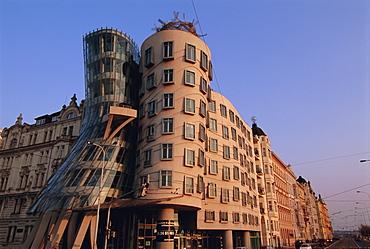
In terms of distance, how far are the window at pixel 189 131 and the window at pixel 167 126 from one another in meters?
1.96

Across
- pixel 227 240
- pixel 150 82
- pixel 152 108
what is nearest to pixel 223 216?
pixel 227 240

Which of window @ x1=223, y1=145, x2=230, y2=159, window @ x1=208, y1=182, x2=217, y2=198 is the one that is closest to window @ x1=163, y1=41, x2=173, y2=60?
window @ x1=223, y1=145, x2=230, y2=159

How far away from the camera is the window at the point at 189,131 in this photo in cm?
3803

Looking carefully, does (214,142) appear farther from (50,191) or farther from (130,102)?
(50,191)

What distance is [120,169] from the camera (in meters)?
40.1

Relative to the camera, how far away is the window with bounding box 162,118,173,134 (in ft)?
124

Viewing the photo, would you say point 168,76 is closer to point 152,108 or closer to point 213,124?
point 152,108

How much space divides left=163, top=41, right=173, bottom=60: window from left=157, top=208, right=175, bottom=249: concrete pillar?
19.9 metres

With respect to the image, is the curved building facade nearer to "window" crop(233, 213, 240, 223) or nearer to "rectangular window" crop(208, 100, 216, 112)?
"window" crop(233, 213, 240, 223)

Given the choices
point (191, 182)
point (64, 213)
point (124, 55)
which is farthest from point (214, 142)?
point (64, 213)

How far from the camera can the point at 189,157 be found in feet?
123

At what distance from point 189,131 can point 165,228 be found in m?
12.1

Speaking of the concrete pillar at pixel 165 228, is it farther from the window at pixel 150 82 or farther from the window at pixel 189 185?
the window at pixel 150 82

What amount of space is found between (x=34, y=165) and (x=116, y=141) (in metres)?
27.5
